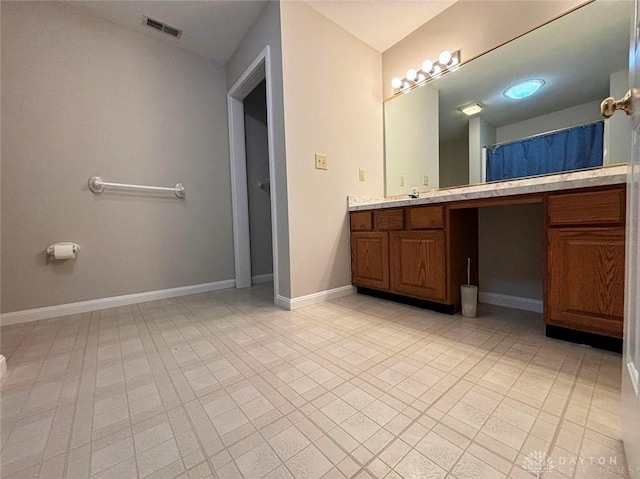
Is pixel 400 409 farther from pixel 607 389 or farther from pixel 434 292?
pixel 434 292

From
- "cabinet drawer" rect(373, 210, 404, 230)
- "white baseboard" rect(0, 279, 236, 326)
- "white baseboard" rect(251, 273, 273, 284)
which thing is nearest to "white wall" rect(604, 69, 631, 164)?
"cabinet drawer" rect(373, 210, 404, 230)

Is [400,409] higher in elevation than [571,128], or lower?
lower

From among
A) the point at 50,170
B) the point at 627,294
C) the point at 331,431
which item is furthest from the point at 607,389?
the point at 50,170

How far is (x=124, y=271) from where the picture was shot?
6.84ft

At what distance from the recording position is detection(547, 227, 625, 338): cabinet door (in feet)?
3.38

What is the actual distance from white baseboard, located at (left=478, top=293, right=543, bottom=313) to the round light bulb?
5.98 ft

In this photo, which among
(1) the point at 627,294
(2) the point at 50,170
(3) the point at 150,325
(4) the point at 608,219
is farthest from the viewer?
(2) the point at 50,170

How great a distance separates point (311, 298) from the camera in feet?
6.39

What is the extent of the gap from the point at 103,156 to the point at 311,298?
6.65ft

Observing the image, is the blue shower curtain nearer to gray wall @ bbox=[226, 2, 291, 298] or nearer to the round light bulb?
the round light bulb

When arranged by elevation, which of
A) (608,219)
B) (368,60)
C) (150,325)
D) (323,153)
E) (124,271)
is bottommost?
(150,325)

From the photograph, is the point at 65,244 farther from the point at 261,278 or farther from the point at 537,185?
the point at 537,185

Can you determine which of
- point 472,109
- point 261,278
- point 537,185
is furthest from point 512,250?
point 261,278

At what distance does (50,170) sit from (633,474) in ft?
10.0
